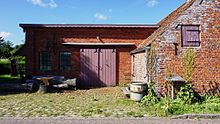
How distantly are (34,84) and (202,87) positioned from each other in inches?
386

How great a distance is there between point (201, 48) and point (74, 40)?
9657 millimetres

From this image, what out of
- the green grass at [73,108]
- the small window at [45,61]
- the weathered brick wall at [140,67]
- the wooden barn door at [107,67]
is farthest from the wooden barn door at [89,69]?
the green grass at [73,108]

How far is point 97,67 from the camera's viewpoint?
1984 centimetres

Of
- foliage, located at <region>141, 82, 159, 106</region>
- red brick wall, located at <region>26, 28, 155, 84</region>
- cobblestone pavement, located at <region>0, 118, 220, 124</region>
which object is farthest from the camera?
red brick wall, located at <region>26, 28, 155, 84</region>

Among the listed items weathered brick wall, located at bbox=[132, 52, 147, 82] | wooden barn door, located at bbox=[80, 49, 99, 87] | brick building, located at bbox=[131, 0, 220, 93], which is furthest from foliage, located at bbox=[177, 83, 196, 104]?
wooden barn door, located at bbox=[80, 49, 99, 87]

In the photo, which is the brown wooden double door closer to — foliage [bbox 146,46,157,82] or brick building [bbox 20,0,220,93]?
brick building [bbox 20,0,220,93]

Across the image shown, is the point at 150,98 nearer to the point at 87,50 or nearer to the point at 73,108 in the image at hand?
the point at 73,108

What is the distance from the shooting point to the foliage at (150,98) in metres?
12.2

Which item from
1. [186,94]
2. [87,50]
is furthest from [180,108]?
[87,50]

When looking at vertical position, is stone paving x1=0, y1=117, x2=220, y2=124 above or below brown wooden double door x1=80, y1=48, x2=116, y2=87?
below

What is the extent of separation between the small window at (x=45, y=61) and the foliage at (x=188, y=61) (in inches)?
401

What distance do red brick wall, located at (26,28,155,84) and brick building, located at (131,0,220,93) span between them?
7.18 m

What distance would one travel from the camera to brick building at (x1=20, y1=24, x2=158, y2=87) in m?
19.8

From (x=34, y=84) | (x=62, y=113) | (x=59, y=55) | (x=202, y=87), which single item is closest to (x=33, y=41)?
(x=59, y=55)
